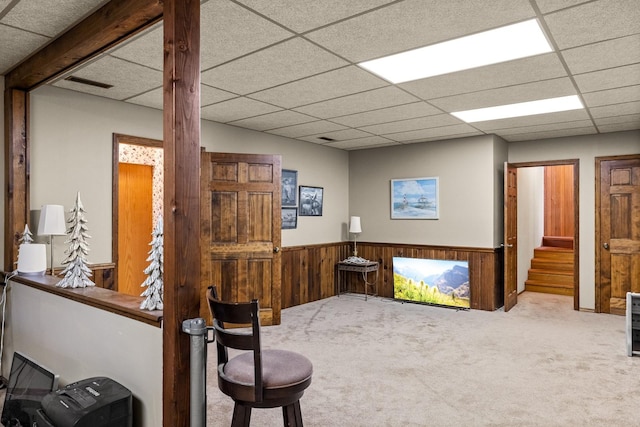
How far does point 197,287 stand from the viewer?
6.42ft

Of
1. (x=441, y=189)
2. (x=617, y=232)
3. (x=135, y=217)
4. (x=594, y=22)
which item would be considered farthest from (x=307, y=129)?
(x=617, y=232)

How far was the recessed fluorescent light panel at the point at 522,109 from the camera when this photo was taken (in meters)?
4.20

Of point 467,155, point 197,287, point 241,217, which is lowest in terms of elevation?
point 197,287

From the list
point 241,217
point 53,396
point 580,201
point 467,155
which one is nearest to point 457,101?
point 467,155

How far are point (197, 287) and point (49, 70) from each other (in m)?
2.23

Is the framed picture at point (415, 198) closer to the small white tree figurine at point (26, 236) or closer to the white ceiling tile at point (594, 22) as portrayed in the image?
the white ceiling tile at point (594, 22)

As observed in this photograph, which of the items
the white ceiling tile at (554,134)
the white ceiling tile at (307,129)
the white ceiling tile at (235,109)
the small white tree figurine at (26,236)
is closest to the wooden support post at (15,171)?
the small white tree figurine at (26,236)

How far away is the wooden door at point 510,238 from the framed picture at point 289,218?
9.87ft

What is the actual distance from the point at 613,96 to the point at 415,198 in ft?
10.2

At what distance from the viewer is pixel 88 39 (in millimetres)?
2494

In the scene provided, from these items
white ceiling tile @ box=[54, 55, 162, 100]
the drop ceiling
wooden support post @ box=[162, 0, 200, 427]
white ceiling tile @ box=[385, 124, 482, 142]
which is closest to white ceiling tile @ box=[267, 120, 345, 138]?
the drop ceiling

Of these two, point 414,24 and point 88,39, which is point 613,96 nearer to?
point 414,24

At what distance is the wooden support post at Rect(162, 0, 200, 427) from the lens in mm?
1873

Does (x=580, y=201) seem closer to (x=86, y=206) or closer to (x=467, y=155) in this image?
(x=467, y=155)
